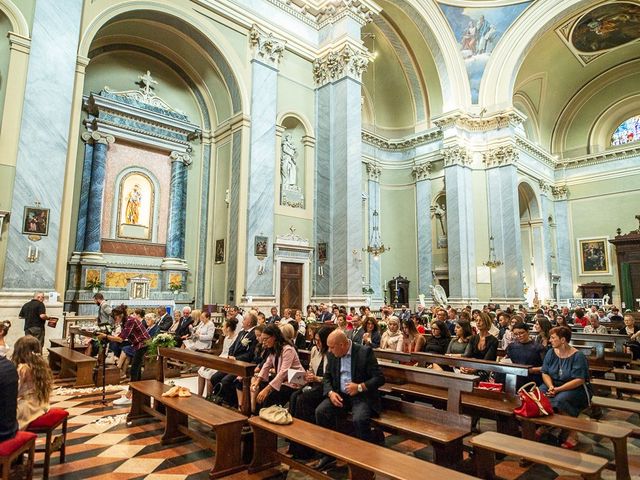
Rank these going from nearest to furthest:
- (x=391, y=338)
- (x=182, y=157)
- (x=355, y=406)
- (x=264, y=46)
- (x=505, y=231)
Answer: (x=355, y=406)
(x=391, y=338)
(x=264, y=46)
(x=182, y=157)
(x=505, y=231)

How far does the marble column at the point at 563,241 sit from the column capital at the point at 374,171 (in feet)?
39.6

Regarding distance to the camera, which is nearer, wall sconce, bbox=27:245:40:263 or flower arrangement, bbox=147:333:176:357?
flower arrangement, bbox=147:333:176:357

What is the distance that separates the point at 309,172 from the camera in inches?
560

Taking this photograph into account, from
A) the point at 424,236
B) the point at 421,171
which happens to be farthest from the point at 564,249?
the point at 421,171

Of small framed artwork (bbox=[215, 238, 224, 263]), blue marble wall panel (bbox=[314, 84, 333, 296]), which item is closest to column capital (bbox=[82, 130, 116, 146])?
small framed artwork (bbox=[215, 238, 224, 263])

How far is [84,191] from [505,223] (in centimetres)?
1670

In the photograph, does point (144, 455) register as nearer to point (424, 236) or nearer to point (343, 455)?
point (343, 455)

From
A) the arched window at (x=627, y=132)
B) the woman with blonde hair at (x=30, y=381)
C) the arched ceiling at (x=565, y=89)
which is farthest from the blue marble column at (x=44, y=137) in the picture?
the arched window at (x=627, y=132)

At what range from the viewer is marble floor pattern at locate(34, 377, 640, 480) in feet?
11.5

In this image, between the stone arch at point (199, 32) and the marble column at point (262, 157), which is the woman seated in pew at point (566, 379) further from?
the stone arch at point (199, 32)

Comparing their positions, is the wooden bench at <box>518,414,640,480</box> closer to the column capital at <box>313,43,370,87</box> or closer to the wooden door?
the wooden door

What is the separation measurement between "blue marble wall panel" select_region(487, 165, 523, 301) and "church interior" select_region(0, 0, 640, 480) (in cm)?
10

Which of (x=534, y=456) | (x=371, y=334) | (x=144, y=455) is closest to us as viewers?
(x=534, y=456)

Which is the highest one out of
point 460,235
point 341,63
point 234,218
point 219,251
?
point 341,63
